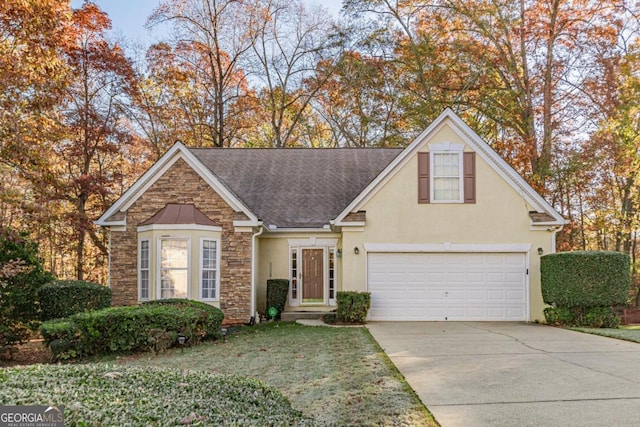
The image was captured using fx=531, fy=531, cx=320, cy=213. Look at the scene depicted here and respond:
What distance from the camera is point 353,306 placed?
47.7 feet

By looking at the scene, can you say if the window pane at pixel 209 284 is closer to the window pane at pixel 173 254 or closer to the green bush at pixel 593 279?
the window pane at pixel 173 254

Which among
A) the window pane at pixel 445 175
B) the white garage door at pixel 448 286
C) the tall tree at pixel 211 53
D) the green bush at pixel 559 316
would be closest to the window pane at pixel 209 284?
the white garage door at pixel 448 286

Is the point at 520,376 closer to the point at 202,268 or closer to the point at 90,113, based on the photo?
the point at 202,268

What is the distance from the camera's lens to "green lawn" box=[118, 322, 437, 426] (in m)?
5.68

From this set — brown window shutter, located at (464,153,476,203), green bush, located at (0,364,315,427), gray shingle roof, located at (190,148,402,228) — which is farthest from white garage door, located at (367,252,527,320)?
green bush, located at (0,364,315,427)

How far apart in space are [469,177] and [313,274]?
5.71 meters

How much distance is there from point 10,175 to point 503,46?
2263cm

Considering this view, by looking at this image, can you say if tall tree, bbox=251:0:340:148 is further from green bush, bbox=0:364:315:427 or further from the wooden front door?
green bush, bbox=0:364:315:427

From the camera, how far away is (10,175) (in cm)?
1562

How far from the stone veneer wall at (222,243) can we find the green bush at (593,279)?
861 centimetres

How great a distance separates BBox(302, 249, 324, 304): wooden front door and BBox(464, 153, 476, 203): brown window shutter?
4.87m

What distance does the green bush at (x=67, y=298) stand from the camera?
470 inches

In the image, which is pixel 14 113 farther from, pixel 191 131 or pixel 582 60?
pixel 582 60

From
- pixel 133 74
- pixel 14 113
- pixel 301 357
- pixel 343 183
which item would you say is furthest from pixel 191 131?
pixel 301 357
